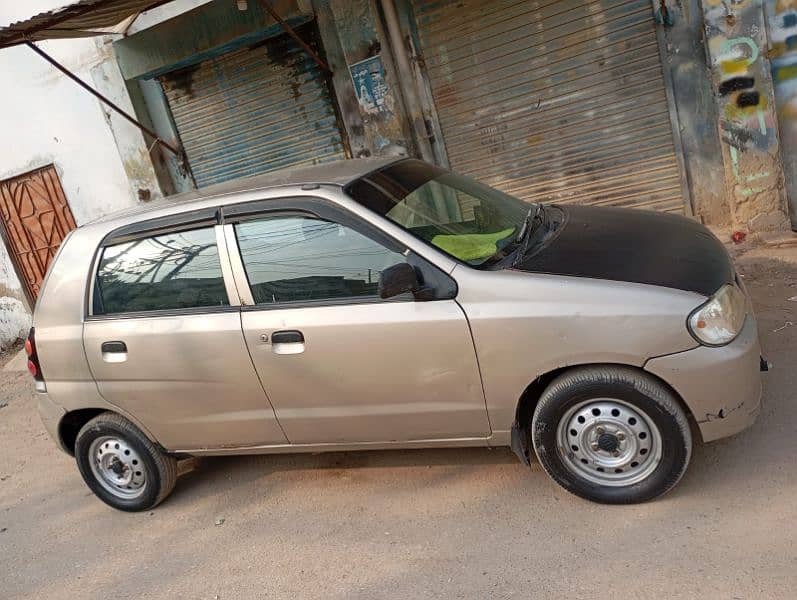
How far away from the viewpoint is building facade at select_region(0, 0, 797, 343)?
6.43 metres

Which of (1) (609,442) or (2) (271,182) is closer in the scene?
(1) (609,442)

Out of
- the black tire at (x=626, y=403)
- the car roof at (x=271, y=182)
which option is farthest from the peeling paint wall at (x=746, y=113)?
the black tire at (x=626, y=403)

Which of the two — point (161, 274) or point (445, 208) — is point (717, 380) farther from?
point (161, 274)

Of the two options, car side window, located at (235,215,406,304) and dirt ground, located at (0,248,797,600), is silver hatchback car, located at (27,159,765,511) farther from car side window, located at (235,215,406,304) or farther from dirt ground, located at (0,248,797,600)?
dirt ground, located at (0,248,797,600)

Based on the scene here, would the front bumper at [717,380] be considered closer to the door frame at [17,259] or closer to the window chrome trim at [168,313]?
the window chrome trim at [168,313]

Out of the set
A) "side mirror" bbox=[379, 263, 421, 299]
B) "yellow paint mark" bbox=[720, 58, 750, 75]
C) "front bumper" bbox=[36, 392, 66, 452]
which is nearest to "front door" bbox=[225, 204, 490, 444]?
"side mirror" bbox=[379, 263, 421, 299]

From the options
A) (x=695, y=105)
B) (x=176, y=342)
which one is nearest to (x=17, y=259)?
(x=176, y=342)

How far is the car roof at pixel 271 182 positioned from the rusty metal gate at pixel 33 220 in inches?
264

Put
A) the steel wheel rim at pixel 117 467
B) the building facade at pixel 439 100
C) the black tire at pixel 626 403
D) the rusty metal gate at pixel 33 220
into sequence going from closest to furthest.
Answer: the black tire at pixel 626 403
the steel wheel rim at pixel 117 467
the building facade at pixel 439 100
the rusty metal gate at pixel 33 220

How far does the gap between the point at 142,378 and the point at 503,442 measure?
2042 millimetres

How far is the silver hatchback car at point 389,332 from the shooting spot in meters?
2.96

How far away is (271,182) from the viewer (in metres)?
3.80

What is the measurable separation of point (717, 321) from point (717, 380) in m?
0.25

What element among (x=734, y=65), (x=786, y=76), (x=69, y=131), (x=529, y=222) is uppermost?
(x=69, y=131)
